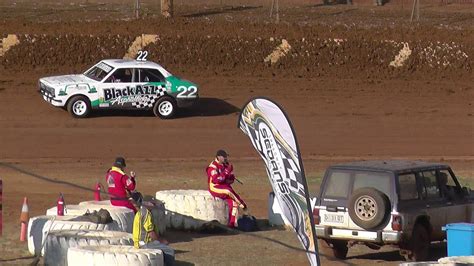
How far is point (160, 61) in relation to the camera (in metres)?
34.2

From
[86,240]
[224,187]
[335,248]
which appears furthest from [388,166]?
[86,240]

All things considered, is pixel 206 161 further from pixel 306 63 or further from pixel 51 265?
pixel 51 265

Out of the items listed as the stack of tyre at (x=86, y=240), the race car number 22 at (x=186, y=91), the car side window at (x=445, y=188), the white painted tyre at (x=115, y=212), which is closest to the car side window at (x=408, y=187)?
the car side window at (x=445, y=188)

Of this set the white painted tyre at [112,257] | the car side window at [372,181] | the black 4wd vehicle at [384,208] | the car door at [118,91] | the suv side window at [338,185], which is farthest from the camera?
the car door at [118,91]

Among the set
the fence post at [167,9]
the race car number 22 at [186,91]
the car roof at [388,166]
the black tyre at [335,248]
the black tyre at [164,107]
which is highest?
the fence post at [167,9]

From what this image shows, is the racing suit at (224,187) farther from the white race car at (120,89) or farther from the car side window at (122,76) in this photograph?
the car side window at (122,76)

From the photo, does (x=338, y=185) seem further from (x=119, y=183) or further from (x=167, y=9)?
(x=167, y=9)

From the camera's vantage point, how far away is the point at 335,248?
1759 cm

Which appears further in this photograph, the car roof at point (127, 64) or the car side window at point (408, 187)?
the car roof at point (127, 64)

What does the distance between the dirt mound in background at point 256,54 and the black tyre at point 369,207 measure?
691 inches

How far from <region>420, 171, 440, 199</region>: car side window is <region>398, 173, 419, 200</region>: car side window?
0.22 m

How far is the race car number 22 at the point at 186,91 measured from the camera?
3034cm

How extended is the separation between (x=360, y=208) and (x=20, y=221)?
547 cm

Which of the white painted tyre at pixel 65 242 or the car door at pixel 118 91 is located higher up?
the car door at pixel 118 91
